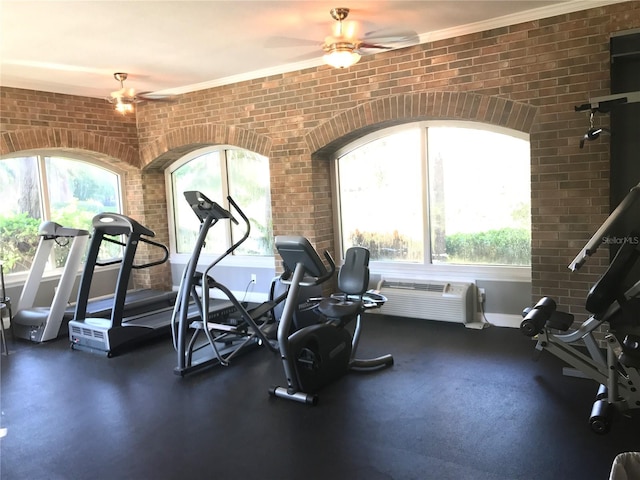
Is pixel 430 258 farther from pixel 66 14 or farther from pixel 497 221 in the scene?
pixel 66 14

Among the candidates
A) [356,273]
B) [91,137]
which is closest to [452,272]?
[356,273]

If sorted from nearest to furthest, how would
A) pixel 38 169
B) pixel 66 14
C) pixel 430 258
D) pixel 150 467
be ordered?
pixel 150 467
pixel 66 14
pixel 430 258
pixel 38 169

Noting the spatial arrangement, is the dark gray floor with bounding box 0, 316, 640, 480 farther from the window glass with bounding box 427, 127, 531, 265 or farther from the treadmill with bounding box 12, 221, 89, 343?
the window glass with bounding box 427, 127, 531, 265

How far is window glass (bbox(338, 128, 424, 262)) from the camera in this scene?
5.51m

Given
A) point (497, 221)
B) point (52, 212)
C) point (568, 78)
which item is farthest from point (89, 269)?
point (568, 78)

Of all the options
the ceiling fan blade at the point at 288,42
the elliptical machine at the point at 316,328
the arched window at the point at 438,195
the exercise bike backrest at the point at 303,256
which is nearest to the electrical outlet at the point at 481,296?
the arched window at the point at 438,195

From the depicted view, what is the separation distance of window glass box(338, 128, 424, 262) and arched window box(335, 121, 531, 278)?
0.01 meters

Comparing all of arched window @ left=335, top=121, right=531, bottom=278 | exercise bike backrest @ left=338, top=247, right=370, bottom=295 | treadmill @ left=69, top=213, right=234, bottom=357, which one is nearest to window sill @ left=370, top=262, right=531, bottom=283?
arched window @ left=335, top=121, right=531, bottom=278

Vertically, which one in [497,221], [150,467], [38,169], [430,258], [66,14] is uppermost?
[66,14]

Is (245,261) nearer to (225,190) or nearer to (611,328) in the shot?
(225,190)

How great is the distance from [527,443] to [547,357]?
1.47 meters

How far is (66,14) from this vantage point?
3697mm

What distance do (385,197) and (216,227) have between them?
255 centimetres

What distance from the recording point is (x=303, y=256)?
3.47 metres
